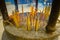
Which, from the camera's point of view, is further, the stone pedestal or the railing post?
the stone pedestal

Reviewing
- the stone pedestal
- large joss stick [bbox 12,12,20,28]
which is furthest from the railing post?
large joss stick [bbox 12,12,20,28]

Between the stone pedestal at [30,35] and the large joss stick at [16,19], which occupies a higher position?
the large joss stick at [16,19]

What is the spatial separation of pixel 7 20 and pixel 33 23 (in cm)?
18

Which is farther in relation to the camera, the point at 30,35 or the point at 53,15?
the point at 30,35

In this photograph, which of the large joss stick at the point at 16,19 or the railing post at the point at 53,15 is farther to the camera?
the large joss stick at the point at 16,19

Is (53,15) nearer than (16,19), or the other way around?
(53,15)

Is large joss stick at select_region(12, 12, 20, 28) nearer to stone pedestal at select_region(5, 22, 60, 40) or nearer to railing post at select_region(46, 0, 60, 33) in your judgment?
stone pedestal at select_region(5, 22, 60, 40)

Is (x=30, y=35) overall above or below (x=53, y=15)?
below

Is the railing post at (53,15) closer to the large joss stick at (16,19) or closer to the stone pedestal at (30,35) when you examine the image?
the stone pedestal at (30,35)

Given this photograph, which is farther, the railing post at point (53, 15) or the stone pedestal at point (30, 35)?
the stone pedestal at point (30, 35)

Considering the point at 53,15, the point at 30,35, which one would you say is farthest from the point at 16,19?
the point at 53,15

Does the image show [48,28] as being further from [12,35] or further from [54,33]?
[12,35]

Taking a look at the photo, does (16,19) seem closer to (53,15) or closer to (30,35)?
(30,35)

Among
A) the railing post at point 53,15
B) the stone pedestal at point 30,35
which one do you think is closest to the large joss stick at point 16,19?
the stone pedestal at point 30,35
